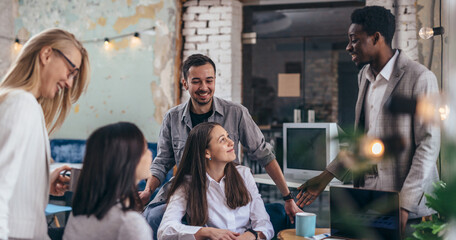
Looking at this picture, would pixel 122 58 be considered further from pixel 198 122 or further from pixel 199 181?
pixel 199 181

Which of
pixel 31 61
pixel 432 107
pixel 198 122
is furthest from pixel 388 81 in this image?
pixel 198 122

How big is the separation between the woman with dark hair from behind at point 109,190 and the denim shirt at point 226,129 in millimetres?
1073

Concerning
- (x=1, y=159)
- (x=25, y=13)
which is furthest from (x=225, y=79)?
(x=1, y=159)

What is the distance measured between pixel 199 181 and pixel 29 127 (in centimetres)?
120

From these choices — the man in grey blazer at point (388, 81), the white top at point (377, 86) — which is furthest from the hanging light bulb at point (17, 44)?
the white top at point (377, 86)

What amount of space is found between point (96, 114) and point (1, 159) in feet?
13.8

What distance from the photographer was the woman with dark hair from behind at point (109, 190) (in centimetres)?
139

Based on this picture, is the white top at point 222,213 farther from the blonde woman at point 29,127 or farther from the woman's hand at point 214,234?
the blonde woman at point 29,127

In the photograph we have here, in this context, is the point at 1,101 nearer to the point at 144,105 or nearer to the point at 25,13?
the point at 144,105

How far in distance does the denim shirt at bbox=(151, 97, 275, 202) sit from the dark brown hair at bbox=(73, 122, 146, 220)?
1.08 m

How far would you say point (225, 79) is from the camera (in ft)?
15.4

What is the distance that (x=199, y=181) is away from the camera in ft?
7.58

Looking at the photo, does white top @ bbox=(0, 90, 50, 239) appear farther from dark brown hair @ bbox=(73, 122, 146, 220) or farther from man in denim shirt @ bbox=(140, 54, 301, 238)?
man in denim shirt @ bbox=(140, 54, 301, 238)

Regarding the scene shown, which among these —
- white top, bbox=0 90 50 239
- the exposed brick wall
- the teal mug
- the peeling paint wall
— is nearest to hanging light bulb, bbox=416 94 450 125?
white top, bbox=0 90 50 239
